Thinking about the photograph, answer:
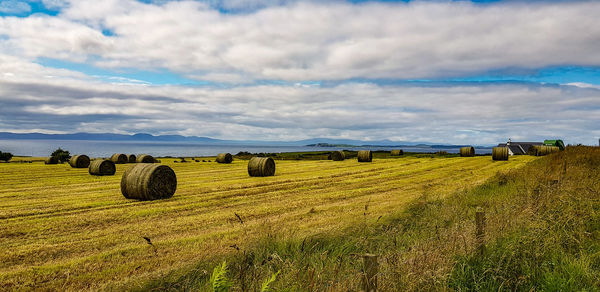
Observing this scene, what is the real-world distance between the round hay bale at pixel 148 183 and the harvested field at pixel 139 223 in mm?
441

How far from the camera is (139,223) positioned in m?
9.38

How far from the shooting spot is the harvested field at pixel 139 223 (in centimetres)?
593

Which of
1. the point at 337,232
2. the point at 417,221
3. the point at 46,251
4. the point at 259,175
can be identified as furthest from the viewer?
the point at 259,175

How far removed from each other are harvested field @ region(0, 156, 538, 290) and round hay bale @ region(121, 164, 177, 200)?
44 centimetres

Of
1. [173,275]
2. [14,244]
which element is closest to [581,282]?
[173,275]

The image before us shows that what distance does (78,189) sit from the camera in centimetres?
1595

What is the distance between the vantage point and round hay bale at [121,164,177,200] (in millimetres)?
13266

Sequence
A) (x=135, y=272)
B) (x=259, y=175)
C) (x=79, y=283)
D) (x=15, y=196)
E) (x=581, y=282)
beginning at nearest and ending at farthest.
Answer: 1. (x=581, y=282)
2. (x=79, y=283)
3. (x=135, y=272)
4. (x=15, y=196)
5. (x=259, y=175)

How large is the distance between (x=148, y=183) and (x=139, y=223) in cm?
420

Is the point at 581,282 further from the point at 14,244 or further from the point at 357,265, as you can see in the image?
the point at 14,244

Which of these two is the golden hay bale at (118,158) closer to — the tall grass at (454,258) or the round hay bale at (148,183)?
the round hay bale at (148,183)

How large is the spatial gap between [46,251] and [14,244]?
111cm

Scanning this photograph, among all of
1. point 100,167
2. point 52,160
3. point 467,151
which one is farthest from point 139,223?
point 467,151

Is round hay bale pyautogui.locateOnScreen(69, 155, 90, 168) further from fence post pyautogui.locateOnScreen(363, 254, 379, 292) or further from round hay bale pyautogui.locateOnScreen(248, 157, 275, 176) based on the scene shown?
fence post pyautogui.locateOnScreen(363, 254, 379, 292)
